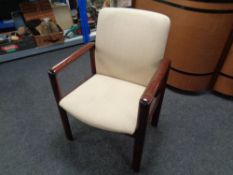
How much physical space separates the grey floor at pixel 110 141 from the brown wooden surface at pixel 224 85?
0.09 m

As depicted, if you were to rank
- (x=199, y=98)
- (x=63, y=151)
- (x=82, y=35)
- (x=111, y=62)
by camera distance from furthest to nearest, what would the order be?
(x=82, y=35) → (x=199, y=98) → (x=63, y=151) → (x=111, y=62)

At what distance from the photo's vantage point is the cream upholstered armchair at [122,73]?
936 millimetres

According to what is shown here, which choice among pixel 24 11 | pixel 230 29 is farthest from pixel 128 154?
pixel 24 11

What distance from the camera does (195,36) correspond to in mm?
1339

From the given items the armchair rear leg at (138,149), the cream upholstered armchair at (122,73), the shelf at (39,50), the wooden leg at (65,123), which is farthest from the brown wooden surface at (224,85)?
the shelf at (39,50)

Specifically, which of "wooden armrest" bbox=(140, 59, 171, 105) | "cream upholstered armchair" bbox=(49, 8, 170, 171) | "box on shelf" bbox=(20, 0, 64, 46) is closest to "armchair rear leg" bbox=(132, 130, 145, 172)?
"cream upholstered armchair" bbox=(49, 8, 170, 171)

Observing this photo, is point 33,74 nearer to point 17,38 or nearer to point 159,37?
point 17,38

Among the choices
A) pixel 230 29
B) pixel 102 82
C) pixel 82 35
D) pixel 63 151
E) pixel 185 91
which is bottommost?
pixel 63 151

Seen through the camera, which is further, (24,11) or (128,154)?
(24,11)

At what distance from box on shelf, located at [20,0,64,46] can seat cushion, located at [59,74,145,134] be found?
4.11 ft

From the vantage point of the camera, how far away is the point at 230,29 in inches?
51.6

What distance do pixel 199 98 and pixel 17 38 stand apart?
79.9 inches

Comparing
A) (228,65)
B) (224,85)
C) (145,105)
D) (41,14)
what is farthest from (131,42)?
(41,14)

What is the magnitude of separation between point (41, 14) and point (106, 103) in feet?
5.90
